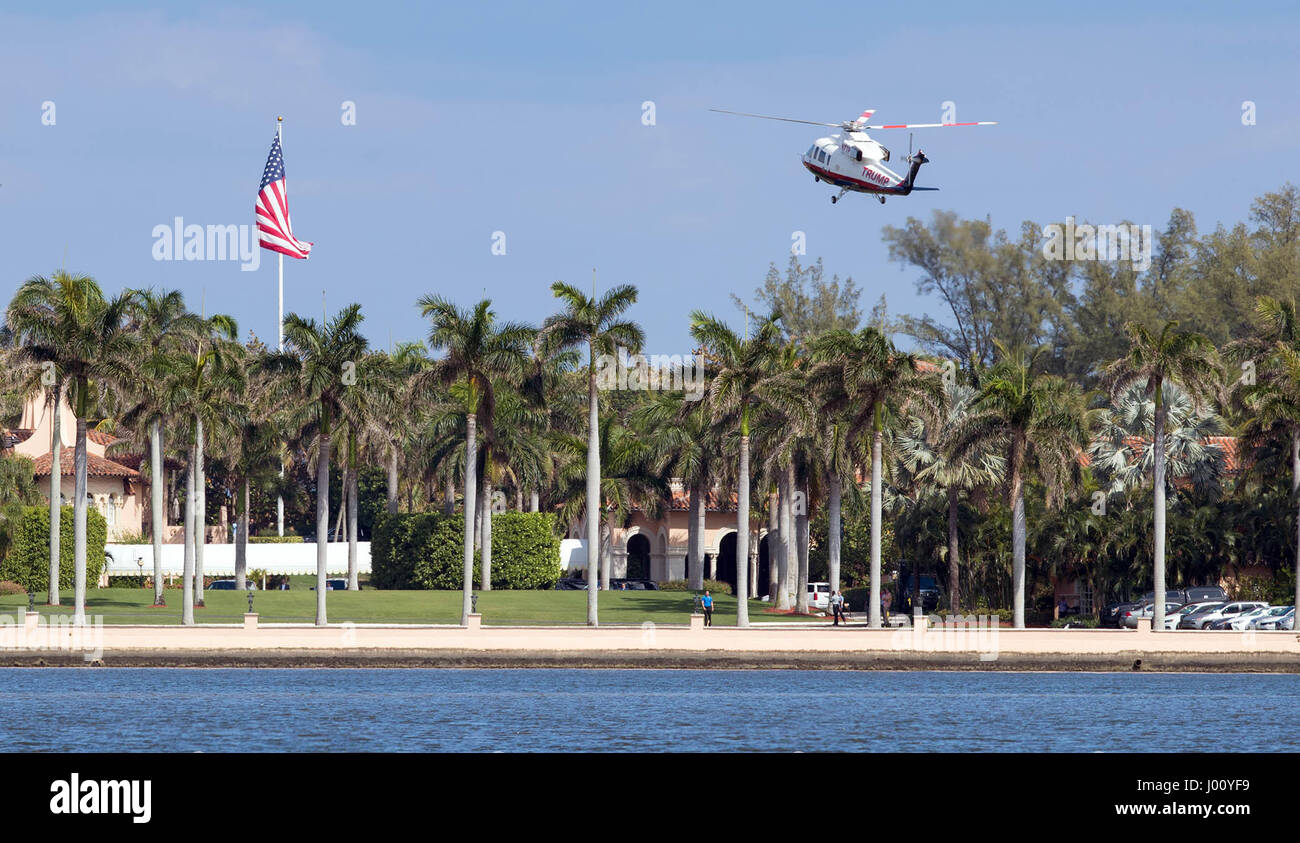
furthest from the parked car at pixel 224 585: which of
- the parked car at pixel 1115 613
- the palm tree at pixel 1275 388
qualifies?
the palm tree at pixel 1275 388

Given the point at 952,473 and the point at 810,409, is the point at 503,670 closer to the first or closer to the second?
the point at 810,409

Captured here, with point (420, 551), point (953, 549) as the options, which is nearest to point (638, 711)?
point (953, 549)

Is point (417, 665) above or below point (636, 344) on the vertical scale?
below

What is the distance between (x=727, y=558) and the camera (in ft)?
322

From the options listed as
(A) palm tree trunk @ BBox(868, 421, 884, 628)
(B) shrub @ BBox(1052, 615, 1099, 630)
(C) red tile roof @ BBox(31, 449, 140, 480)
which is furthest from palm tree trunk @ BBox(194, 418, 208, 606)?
(B) shrub @ BBox(1052, 615, 1099, 630)

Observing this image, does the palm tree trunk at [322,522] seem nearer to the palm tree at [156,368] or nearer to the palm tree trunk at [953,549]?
the palm tree at [156,368]

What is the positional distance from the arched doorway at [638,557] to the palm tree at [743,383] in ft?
121

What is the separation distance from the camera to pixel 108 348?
59.3 meters

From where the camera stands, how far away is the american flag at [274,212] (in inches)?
3255

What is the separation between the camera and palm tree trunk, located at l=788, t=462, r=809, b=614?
235 feet

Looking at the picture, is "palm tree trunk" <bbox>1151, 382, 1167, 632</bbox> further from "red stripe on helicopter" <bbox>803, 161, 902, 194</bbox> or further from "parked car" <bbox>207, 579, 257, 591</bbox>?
"parked car" <bbox>207, 579, 257, 591</bbox>

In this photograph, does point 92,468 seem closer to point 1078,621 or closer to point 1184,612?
point 1078,621

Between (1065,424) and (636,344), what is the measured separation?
649 inches
